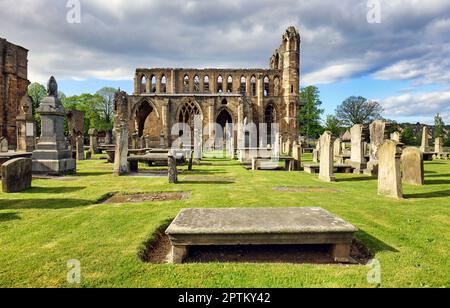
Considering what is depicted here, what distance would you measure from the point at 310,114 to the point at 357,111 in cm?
1229

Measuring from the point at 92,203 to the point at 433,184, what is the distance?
34.9ft

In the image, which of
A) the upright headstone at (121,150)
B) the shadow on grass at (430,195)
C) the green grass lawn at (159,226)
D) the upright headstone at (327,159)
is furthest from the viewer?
the upright headstone at (121,150)

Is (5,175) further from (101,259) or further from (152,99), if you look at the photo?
(152,99)

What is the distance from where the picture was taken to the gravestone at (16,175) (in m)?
7.46

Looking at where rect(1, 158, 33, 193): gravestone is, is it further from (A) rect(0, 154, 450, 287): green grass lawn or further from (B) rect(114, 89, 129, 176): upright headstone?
(B) rect(114, 89, 129, 176): upright headstone

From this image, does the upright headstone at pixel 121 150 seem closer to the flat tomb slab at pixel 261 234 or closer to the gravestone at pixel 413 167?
the flat tomb slab at pixel 261 234

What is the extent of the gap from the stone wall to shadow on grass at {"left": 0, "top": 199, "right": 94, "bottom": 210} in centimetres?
2774

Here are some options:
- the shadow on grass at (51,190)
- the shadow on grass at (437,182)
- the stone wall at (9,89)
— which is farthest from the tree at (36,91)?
the shadow on grass at (437,182)

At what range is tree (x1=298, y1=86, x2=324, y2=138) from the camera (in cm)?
5594

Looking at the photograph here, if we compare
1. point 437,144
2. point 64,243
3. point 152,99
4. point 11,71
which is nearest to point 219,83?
point 152,99

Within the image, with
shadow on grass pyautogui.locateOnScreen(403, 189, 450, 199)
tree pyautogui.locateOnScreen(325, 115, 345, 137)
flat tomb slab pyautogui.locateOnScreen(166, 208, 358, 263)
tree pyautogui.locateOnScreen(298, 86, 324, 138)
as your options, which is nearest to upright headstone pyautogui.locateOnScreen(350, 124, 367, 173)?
shadow on grass pyautogui.locateOnScreen(403, 189, 450, 199)

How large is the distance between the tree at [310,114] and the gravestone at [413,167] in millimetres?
45817

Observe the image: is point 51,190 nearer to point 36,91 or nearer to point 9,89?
point 9,89

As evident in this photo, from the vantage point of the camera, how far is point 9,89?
30453 millimetres
